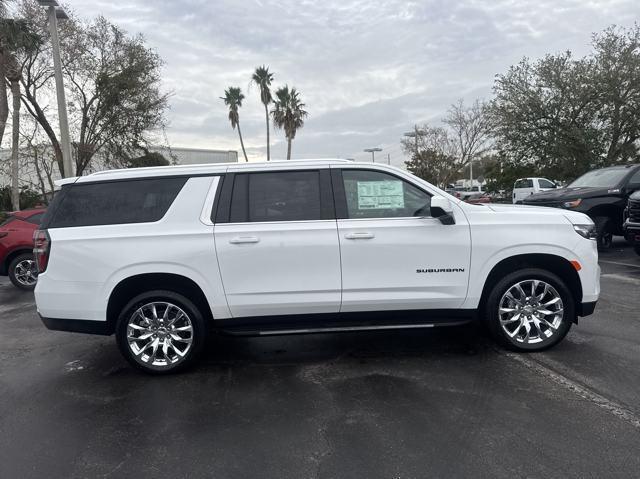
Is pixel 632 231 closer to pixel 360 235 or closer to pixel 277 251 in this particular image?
pixel 360 235

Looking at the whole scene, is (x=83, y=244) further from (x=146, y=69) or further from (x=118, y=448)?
(x=146, y=69)

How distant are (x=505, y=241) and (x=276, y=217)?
6.68 feet

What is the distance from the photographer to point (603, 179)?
35.1 feet

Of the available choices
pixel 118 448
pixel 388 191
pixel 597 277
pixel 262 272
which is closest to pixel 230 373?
pixel 262 272

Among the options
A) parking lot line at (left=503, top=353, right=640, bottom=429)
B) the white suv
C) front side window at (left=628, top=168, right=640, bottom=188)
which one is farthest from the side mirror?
front side window at (left=628, top=168, right=640, bottom=188)

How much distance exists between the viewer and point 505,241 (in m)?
4.20

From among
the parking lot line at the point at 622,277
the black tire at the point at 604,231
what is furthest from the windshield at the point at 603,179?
the parking lot line at the point at 622,277

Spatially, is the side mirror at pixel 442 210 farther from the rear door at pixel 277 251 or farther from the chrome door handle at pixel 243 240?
the chrome door handle at pixel 243 240

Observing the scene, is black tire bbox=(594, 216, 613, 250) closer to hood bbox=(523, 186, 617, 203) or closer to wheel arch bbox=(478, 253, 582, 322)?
hood bbox=(523, 186, 617, 203)

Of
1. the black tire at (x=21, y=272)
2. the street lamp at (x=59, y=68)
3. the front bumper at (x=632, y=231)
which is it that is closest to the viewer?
the front bumper at (x=632, y=231)

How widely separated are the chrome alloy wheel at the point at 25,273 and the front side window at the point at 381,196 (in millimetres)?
7320

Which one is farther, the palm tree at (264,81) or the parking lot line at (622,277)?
the palm tree at (264,81)

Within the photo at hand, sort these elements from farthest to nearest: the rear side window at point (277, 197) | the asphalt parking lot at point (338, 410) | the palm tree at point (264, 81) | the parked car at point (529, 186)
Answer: the palm tree at point (264, 81)
the parked car at point (529, 186)
the rear side window at point (277, 197)
the asphalt parking lot at point (338, 410)

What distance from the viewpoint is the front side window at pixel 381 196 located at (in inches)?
167
